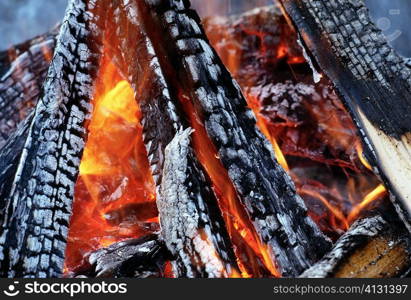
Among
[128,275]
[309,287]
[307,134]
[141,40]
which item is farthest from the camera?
[307,134]

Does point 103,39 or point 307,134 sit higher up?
point 103,39

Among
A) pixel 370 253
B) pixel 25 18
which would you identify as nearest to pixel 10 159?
pixel 370 253

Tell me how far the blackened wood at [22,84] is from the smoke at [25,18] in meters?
0.28

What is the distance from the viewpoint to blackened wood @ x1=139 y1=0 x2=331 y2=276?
1658mm

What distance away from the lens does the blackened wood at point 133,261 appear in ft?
5.68

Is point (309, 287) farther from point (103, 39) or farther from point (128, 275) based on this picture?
point (103, 39)

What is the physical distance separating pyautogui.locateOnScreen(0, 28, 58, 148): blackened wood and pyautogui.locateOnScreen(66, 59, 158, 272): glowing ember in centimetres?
91

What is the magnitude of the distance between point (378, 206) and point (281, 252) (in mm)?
618

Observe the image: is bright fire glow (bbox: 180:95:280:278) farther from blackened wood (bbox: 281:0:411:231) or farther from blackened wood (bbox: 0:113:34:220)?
blackened wood (bbox: 0:113:34:220)

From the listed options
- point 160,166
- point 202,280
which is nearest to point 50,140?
point 160,166

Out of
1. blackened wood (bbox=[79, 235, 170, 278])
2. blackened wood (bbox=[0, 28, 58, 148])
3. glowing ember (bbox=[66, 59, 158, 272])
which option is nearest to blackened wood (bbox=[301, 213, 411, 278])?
blackened wood (bbox=[79, 235, 170, 278])

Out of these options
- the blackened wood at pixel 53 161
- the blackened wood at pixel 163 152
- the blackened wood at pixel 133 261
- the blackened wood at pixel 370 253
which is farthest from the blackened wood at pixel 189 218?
the blackened wood at pixel 53 161

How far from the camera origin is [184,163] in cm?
176

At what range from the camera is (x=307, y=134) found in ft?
9.89
